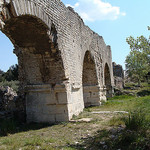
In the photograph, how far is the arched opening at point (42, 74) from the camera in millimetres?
5871

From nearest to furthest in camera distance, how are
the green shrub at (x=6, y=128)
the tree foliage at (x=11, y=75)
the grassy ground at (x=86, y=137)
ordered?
the grassy ground at (x=86, y=137) < the green shrub at (x=6, y=128) < the tree foliage at (x=11, y=75)

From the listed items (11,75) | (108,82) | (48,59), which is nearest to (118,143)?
(48,59)

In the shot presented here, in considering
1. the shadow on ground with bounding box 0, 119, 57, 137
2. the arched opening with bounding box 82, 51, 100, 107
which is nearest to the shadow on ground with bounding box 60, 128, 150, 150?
the shadow on ground with bounding box 0, 119, 57, 137

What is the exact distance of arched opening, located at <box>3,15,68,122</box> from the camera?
5.87 m

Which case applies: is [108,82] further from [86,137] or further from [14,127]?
[86,137]

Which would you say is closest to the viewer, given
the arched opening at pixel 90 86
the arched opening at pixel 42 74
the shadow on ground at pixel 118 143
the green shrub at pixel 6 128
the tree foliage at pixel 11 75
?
the shadow on ground at pixel 118 143

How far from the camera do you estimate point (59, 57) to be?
6.22 m

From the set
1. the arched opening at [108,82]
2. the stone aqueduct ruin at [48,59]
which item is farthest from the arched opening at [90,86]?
the arched opening at [108,82]

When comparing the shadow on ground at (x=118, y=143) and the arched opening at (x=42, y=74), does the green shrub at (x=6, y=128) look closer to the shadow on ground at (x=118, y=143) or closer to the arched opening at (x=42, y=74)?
the arched opening at (x=42, y=74)

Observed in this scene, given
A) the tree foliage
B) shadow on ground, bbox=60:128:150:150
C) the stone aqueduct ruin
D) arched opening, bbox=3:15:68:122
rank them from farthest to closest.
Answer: the tree foliage
arched opening, bbox=3:15:68:122
the stone aqueduct ruin
shadow on ground, bbox=60:128:150:150

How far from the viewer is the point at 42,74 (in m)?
6.58

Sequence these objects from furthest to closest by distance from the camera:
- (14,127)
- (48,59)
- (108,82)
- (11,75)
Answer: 1. (11,75)
2. (108,82)
3. (48,59)
4. (14,127)

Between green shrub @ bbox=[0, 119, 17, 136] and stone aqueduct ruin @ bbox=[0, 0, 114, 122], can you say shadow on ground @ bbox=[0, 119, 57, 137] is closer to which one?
green shrub @ bbox=[0, 119, 17, 136]

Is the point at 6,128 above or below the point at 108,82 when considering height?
below
